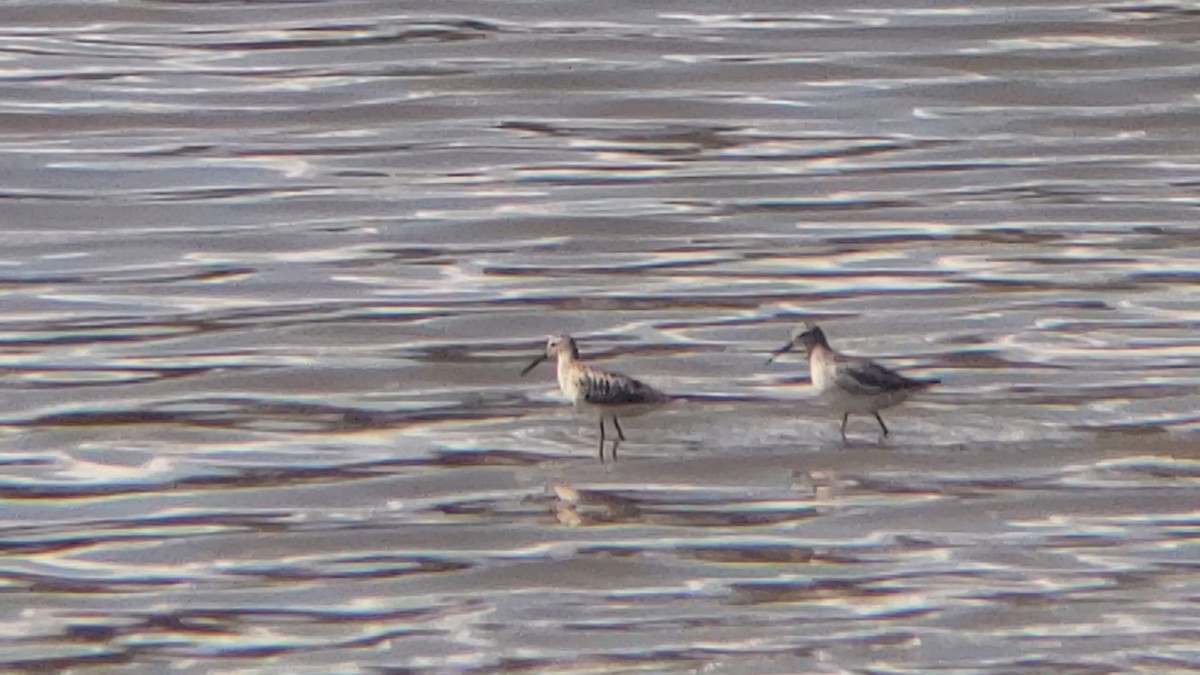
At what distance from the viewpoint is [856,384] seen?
11.3 m

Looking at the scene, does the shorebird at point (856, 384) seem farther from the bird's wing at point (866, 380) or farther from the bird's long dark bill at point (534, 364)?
the bird's long dark bill at point (534, 364)

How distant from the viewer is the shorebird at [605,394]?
36.9 ft

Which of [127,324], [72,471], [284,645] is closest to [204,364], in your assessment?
[127,324]

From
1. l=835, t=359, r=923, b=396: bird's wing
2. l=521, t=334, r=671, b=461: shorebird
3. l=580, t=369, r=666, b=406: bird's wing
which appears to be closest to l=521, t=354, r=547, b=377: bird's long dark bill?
l=521, t=334, r=671, b=461: shorebird

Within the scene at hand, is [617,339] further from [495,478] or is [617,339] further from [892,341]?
[495,478]

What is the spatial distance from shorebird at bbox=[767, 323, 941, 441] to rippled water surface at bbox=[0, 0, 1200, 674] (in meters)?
0.17

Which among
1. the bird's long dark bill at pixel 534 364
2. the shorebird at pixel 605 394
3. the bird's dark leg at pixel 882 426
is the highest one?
the shorebird at pixel 605 394

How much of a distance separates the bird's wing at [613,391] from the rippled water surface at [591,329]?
22 centimetres

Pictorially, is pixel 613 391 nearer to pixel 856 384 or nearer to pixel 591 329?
pixel 856 384

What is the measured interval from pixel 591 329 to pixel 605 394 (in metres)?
2.04

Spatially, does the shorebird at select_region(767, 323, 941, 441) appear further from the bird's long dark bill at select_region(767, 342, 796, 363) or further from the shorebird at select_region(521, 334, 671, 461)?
the shorebird at select_region(521, 334, 671, 461)

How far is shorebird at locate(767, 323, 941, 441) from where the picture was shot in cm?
1130

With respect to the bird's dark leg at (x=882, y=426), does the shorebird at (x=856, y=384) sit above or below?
above

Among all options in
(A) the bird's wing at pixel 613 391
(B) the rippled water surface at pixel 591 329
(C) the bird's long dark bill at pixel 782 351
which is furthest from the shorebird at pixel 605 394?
(C) the bird's long dark bill at pixel 782 351
